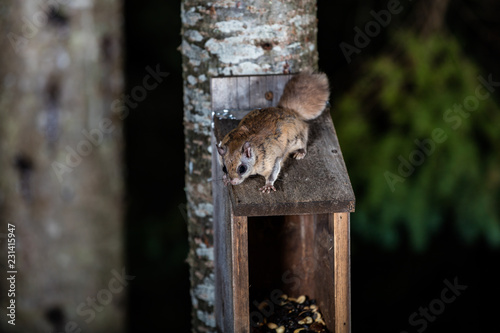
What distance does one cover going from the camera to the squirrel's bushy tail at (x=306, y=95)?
2178 millimetres

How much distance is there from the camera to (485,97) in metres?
3.73

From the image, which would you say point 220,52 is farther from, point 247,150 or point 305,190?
point 305,190

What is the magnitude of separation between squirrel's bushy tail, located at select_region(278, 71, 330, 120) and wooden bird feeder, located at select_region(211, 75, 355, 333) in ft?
0.16

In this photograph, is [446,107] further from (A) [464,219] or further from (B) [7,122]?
(B) [7,122]

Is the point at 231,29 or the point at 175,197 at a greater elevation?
the point at 231,29

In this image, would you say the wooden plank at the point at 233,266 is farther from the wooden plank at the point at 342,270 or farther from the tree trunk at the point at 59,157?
the tree trunk at the point at 59,157

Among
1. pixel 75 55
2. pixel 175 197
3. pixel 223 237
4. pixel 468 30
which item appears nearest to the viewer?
pixel 223 237

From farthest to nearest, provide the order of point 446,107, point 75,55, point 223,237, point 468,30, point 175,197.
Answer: point 175,197, point 468,30, point 446,107, point 75,55, point 223,237

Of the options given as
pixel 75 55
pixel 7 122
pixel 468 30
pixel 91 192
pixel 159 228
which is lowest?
pixel 159 228

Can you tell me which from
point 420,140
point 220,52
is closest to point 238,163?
point 220,52

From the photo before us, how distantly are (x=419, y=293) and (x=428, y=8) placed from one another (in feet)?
6.56

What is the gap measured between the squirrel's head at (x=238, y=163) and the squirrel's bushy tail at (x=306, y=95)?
0.32m

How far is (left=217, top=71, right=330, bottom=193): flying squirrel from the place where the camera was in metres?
1.91

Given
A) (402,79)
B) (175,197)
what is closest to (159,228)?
(175,197)
